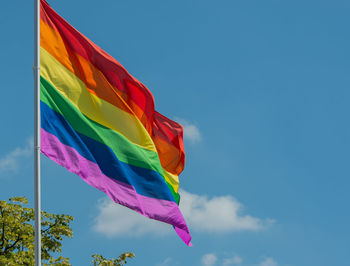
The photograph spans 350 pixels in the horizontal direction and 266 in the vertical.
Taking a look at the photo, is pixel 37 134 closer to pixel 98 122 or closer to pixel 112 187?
pixel 112 187

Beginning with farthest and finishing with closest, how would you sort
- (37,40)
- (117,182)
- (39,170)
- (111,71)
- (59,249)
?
(59,249), (111,71), (117,182), (37,40), (39,170)

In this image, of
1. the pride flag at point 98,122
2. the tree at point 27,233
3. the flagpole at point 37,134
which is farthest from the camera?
the tree at point 27,233

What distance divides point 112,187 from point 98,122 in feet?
4.54

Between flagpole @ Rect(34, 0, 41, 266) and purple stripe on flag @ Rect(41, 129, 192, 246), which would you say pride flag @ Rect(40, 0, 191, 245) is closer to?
purple stripe on flag @ Rect(41, 129, 192, 246)

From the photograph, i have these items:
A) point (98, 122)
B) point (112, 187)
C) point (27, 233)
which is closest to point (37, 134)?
point (112, 187)

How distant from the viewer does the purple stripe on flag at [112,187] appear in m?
10.6

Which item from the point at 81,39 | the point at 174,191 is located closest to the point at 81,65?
the point at 81,39

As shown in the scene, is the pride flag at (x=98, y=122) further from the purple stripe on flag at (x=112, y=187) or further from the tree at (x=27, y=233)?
the tree at (x=27, y=233)

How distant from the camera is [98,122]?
12.2 metres

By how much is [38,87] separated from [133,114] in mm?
3342

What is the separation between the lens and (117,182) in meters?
11.9

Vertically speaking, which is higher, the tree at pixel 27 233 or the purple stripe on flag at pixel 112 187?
the tree at pixel 27 233

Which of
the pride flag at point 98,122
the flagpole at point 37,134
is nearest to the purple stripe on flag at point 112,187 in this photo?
the pride flag at point 98,122

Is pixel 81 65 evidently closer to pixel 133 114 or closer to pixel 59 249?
pixel 133 114
